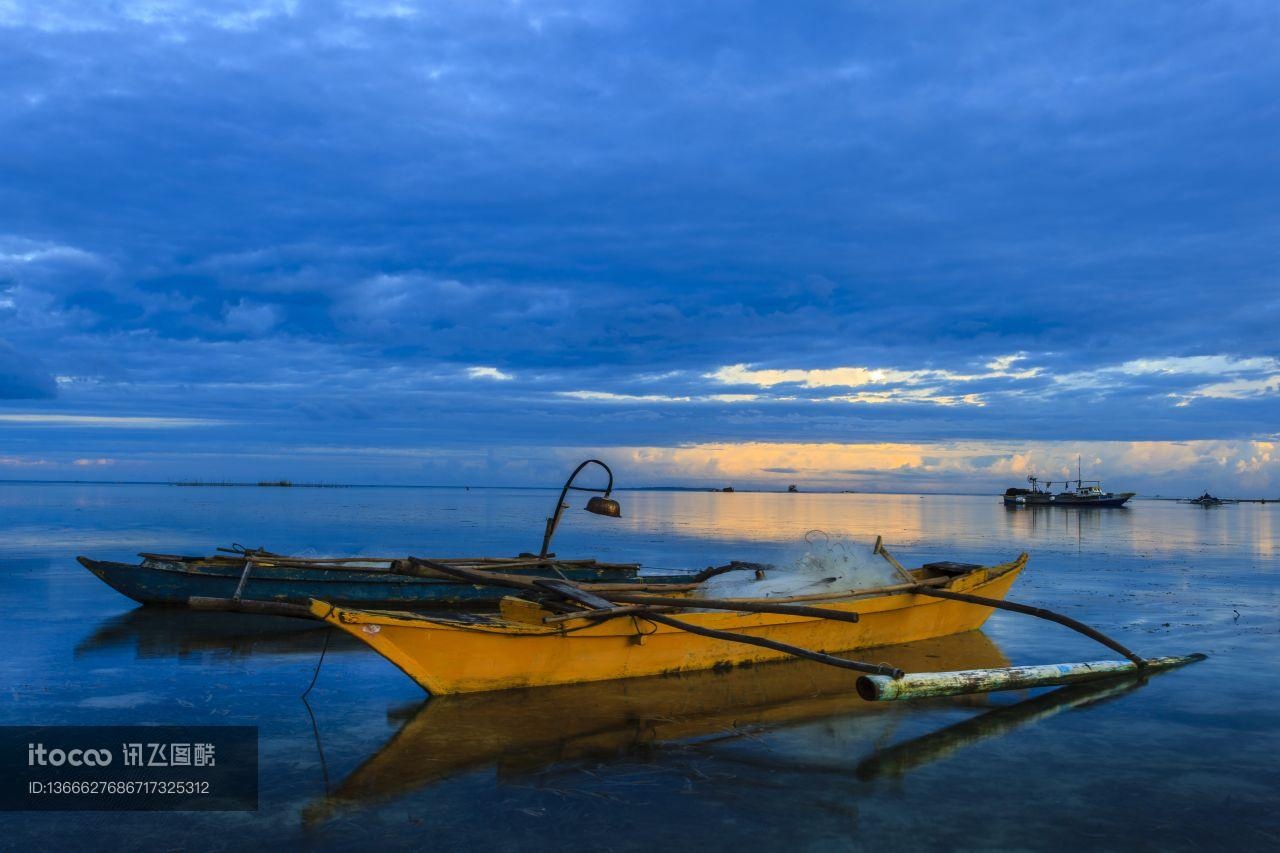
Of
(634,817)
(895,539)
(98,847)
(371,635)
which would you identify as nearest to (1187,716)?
(634,817)

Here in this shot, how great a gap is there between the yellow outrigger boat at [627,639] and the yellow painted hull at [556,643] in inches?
0.5

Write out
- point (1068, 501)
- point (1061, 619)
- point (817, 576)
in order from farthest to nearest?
point (1068, 501) → point (817, 576) → point (1061, 619)

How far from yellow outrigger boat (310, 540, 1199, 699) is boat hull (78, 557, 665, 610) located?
514 centimetres

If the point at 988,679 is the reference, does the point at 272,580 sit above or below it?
above

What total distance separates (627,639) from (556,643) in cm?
95

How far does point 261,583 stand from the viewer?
16.0m

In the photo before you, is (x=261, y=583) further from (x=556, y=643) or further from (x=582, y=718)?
(x=582, y=718)

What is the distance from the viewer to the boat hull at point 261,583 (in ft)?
52.3

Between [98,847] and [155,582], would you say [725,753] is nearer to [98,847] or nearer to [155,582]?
[98,847]

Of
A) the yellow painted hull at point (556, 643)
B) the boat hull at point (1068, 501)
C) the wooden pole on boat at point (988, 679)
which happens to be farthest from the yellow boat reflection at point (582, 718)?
the boat hull at point (1068, 501)

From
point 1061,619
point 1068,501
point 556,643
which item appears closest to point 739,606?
point 556,643

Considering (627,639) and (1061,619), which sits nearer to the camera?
(627,639)

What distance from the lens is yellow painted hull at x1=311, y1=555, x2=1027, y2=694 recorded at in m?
9.04

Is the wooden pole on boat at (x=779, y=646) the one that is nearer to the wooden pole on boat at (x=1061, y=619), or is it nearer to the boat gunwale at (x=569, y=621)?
the boat gunwale at (x=569, y=621)
